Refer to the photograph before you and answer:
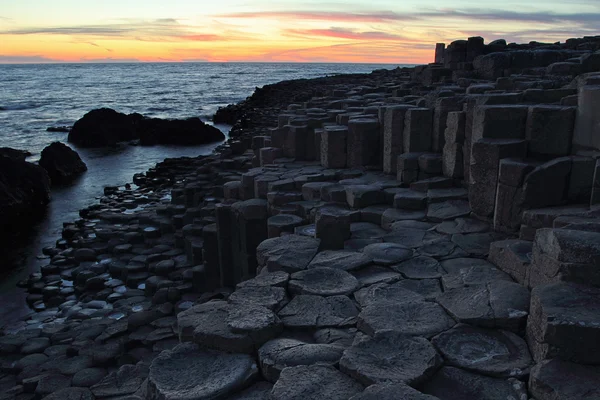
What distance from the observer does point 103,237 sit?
11.0 meters

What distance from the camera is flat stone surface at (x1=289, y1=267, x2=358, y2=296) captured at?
3.93 meters

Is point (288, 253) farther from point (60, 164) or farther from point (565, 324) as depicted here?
point (60, 164)

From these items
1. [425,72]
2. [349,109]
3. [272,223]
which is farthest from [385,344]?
[425,72]

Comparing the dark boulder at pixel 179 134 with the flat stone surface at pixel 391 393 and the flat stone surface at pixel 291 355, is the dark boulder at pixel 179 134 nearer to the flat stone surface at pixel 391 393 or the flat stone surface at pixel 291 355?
the flat stone surface at pixel 291 355

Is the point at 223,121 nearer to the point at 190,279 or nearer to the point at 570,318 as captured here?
the point at 190,279

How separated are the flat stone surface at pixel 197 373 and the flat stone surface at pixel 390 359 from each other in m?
0.60

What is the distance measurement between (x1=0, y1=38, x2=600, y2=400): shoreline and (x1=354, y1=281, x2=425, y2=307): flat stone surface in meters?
0.02

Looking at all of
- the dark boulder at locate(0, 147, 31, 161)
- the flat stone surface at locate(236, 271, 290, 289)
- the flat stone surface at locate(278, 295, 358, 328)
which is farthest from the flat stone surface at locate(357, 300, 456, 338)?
the dark boulder at locate(0, 147, 31, 161)

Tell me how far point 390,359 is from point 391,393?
41cm

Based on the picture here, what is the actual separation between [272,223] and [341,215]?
128 centimetres

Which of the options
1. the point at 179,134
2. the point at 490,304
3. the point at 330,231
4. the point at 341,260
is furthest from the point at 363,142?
the point at 179,134

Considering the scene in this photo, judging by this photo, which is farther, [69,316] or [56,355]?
[69,316]

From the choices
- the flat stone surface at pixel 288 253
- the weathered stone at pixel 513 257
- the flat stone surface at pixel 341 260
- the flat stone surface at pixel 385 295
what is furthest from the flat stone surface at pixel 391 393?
the flat stone surface at pixel 288 253

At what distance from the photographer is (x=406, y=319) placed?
3.39m
